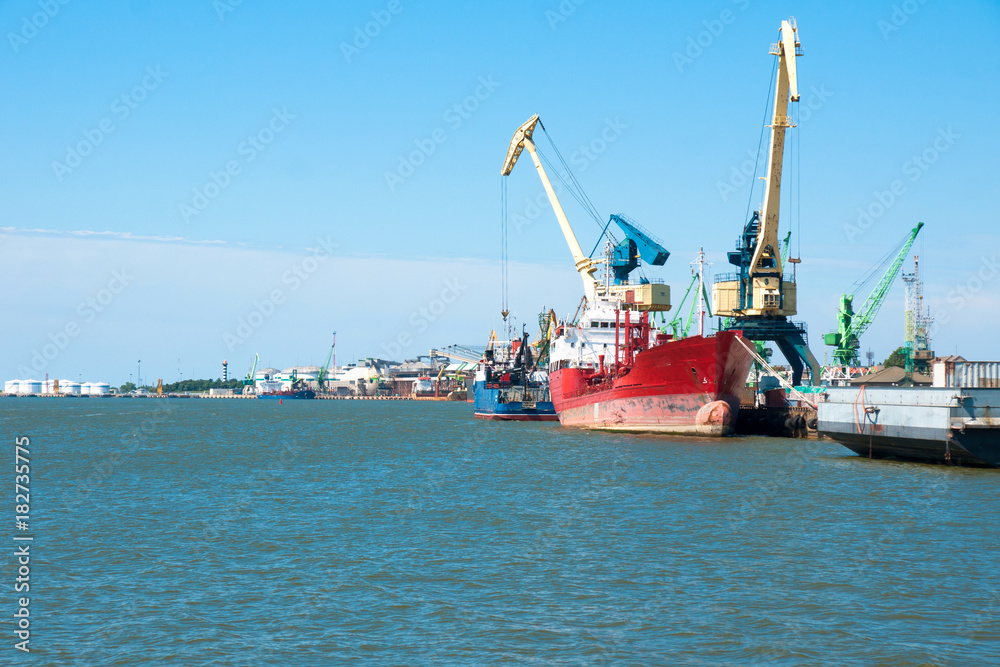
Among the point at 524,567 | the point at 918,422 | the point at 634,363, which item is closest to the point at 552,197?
the point at 634,363

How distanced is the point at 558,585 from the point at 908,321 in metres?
110

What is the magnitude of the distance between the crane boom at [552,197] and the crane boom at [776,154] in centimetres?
1326

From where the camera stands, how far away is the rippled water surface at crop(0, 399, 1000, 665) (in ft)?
44.9

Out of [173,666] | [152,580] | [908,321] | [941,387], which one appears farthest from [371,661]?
[908,321]

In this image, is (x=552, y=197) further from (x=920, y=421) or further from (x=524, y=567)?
(x=524, y=567)

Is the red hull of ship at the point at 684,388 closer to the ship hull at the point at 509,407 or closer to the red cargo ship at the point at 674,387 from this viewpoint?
the red cargo ship at the point at 674,387

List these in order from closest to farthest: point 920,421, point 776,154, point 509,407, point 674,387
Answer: point 920,421
point 674,387
point 776,154
point 509,407

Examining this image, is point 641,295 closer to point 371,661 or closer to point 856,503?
point 856,503

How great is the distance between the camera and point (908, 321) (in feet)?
375

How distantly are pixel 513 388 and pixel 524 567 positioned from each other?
61.1 meters

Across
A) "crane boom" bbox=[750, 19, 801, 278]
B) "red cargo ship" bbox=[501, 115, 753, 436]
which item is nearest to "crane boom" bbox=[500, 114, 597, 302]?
"red cargo ship" bbox=[501, 115, 753, 436]

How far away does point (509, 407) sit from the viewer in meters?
76.9

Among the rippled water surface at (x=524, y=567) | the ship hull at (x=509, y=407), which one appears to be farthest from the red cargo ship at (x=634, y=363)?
the rippled water surface at (x=524, y=567)

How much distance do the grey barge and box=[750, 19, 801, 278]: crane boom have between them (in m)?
25.4
